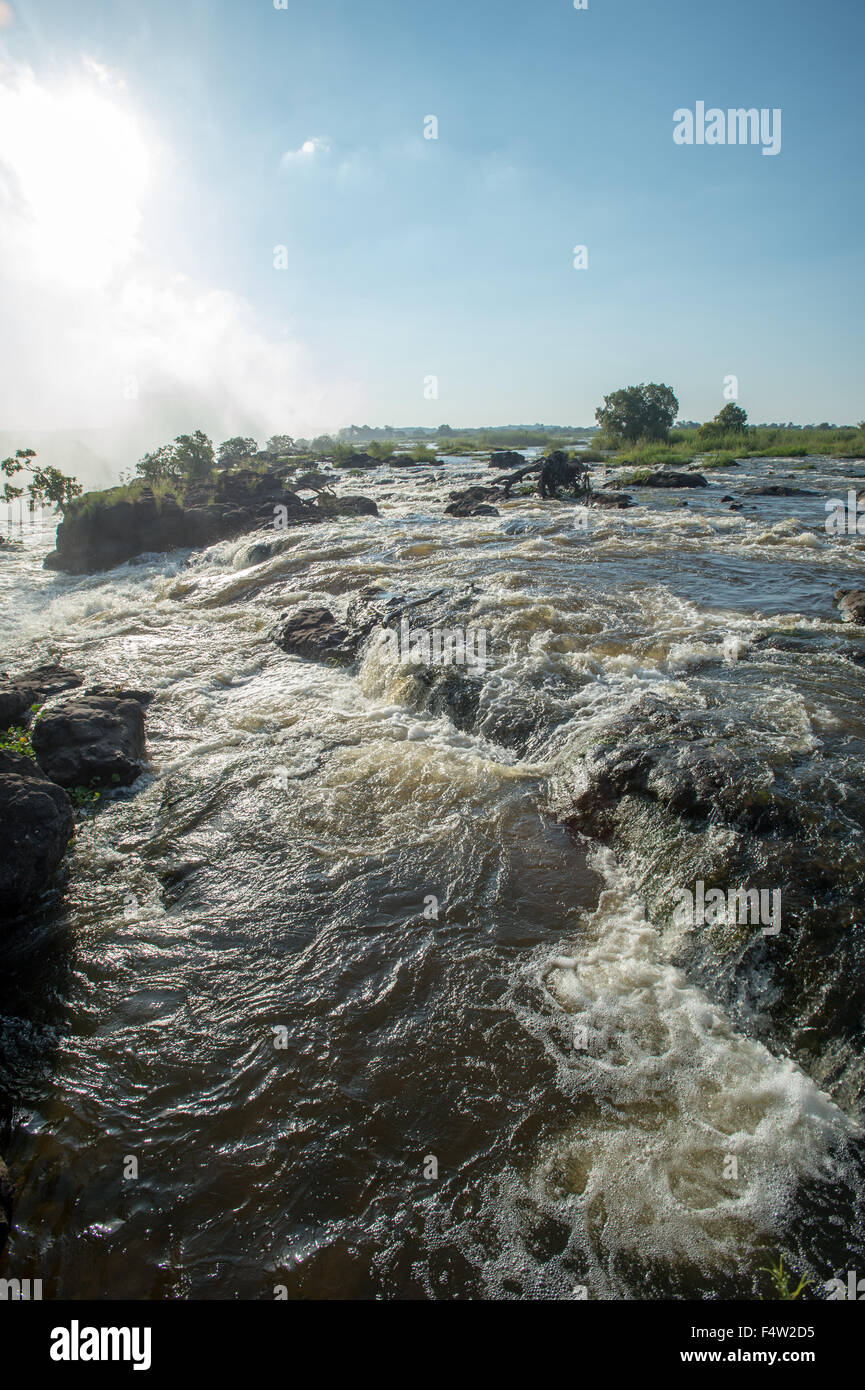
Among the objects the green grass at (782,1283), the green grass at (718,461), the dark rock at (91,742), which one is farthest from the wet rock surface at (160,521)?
the green grass at (718,461)

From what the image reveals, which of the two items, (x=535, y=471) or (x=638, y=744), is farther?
(x=535, y=471)

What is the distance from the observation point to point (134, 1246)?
10.3ft

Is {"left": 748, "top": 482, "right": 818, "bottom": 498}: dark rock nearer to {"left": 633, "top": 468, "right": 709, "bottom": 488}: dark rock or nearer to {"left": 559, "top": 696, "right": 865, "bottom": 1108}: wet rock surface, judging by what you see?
{"left": 633, "top": 468, "right": 709, "bottom": 488}: dark rock

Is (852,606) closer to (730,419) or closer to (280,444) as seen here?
(730,419)

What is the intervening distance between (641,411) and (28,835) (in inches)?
2178

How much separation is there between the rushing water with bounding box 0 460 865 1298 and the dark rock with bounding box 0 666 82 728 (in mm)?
1767

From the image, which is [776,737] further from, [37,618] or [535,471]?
[535,471]

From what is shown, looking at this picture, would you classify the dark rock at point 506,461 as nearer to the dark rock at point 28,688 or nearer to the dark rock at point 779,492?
the dark rock at point 779,492

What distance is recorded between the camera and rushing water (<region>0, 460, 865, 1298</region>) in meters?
3.13

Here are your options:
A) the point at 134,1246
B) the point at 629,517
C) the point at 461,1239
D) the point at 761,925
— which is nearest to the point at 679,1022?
the point at 761,925

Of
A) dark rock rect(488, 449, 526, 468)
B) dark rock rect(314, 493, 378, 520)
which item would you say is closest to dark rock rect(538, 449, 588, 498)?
dark rock rect(314, 493, 378, 520)
